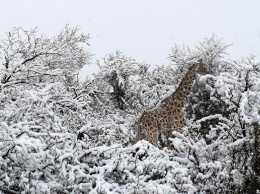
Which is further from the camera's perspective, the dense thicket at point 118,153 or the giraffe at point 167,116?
the giraffe at point 167,116

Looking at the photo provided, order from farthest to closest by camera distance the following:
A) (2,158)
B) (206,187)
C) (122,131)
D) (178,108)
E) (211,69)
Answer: (211,69)
(122,131)
(178,108)
(206,187)
(2,158)

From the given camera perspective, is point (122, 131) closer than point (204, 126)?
No

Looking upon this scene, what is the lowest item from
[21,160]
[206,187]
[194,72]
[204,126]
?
[206,187]

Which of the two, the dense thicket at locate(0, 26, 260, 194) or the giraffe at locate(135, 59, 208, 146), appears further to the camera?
the giraffe at locate(135, 59, 208, 146)

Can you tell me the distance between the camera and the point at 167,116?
9109 millimetres

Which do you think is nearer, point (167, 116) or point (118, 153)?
point (118, 153)

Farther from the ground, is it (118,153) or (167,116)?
(167,116)

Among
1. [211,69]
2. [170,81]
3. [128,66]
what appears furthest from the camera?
[128,66]

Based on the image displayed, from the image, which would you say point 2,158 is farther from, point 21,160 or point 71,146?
point 71,146

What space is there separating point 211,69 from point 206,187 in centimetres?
562

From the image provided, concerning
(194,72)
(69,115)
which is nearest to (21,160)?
(69,115)

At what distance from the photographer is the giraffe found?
28.8 ft

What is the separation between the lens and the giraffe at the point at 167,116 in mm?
8789

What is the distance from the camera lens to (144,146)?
19.5 ft
